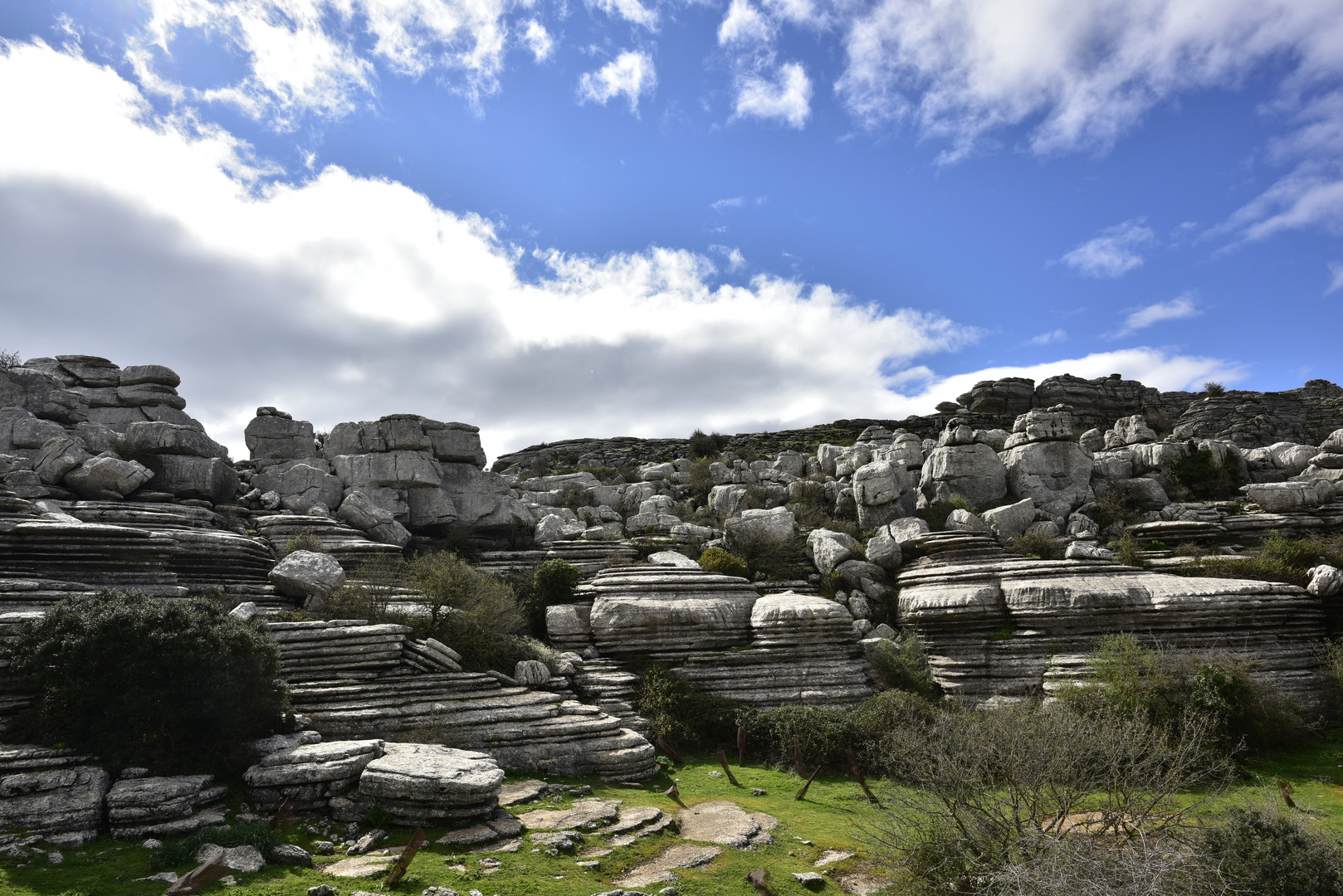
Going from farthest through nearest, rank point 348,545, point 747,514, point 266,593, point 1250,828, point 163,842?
point 747,514 → point 348,545 → point 266,593 → point 163,842 → point 1250,828

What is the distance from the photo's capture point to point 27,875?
839cm

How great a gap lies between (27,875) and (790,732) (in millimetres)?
13638

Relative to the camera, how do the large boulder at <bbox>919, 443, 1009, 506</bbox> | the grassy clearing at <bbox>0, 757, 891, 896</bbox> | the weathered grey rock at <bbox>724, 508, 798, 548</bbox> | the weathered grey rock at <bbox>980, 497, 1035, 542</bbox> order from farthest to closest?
the large boulder at <bbox>919, 443, 1009, 506</bbox>, the weathered grey rock at <bbox>980, 497, 1035, 542</bbox>, the weathered grey rock at <bbox>724, 508, 798, 548</bbox>, the grassy clearing at <bbox>0, 757, 891, 896</bbox>

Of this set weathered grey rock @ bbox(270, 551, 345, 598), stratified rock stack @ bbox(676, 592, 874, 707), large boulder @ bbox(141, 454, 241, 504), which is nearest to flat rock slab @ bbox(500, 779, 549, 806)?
stratified rock stack @ bbox(676, 592, 874, 707)

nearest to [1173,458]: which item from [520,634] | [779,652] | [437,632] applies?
[779,652]

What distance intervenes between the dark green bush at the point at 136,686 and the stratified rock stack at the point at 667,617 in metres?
10.0

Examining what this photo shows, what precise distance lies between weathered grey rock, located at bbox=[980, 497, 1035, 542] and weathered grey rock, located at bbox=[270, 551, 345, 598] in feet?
75.8

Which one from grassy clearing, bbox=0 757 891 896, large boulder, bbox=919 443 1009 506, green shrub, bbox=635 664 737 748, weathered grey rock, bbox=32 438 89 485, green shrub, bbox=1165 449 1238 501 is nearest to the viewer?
grassy clearing, bbox=0 757 891 896

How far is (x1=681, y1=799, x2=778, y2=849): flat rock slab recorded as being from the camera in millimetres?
11336

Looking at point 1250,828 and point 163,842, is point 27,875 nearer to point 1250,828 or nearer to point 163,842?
point 163,842

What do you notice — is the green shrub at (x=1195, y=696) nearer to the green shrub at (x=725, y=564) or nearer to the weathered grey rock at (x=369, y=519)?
the green shrub at (x=725, y=564)

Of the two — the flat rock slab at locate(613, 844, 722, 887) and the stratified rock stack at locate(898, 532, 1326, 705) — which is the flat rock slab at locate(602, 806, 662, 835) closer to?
the flat rock slab at locate(613, 844, 722, 887)

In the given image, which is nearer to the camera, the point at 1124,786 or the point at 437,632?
the point at 1124,786

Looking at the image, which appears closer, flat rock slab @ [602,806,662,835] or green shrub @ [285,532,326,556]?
flat rock slab @ [602,806,662,835]
